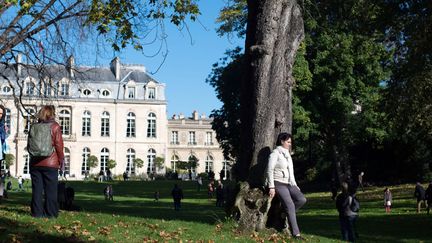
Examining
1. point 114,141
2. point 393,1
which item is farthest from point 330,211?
point 114,141

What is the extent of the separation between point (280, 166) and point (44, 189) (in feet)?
10.5

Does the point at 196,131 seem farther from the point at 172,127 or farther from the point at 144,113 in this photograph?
the point at 144,113

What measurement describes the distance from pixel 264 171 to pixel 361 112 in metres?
28.2

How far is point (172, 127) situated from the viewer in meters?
91.3

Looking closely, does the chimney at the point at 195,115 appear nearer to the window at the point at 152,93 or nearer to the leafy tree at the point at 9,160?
the window at the point at 152,93

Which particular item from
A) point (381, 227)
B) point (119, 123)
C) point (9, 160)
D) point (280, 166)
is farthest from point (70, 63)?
point (119, 123)

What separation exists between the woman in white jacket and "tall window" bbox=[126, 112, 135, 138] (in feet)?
242

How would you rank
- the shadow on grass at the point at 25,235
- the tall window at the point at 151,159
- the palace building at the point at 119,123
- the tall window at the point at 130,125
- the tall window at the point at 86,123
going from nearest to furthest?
the shadow on grass at the point at 25,235 → the palace building at the point at 119,123 → the tall window at the point at 86,123 → the tall window at the point at 151,159 → the tall window at the point at 130,125

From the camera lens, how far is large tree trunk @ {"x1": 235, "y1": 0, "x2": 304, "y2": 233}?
8562mm

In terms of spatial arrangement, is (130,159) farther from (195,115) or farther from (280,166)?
(280,166)

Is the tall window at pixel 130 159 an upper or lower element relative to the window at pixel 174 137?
lower

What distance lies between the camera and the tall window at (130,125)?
80938 millimetres

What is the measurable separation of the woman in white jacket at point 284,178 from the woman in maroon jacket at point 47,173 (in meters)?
2.83

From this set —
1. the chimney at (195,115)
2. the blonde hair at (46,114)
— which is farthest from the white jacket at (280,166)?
the chimney at (195,115)
